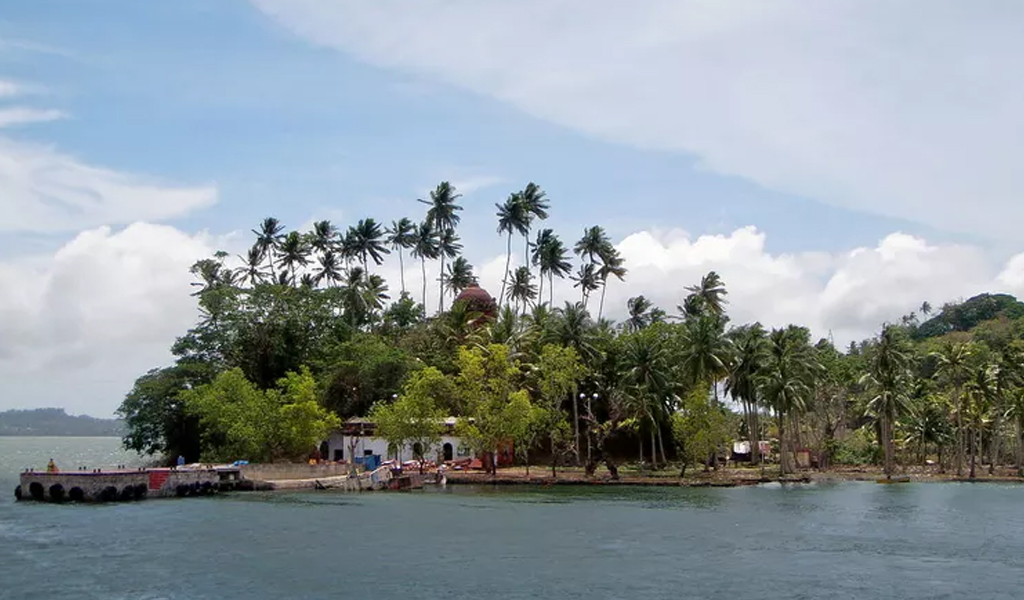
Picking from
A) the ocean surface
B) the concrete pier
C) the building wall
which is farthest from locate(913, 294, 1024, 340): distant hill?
the concrete pier

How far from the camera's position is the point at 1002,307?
17375 centimetres

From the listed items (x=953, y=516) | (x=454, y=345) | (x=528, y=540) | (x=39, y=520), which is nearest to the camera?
(x=528, y=540)

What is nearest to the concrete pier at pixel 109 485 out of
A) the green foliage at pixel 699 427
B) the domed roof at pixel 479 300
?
the green foliage at pixel 699 427

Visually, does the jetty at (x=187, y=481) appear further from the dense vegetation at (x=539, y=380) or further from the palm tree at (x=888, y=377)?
the palm tree at (x=888, y=377)

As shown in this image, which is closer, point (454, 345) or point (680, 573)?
point (680, 573)

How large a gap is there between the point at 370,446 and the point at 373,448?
348 mm

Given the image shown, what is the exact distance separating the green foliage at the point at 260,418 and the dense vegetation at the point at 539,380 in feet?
0.53

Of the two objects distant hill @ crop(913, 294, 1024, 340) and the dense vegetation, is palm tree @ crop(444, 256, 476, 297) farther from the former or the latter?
distant hill @ crop(913, 294, 1024, 340)

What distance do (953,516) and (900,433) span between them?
5280cm

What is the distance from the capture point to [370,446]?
92.8 meters

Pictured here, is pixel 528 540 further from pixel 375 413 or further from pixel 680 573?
pixel 375 413

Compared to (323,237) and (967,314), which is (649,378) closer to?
(323,237)

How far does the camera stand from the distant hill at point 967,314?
174 metres

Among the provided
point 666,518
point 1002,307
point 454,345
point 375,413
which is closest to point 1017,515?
point 666,518
